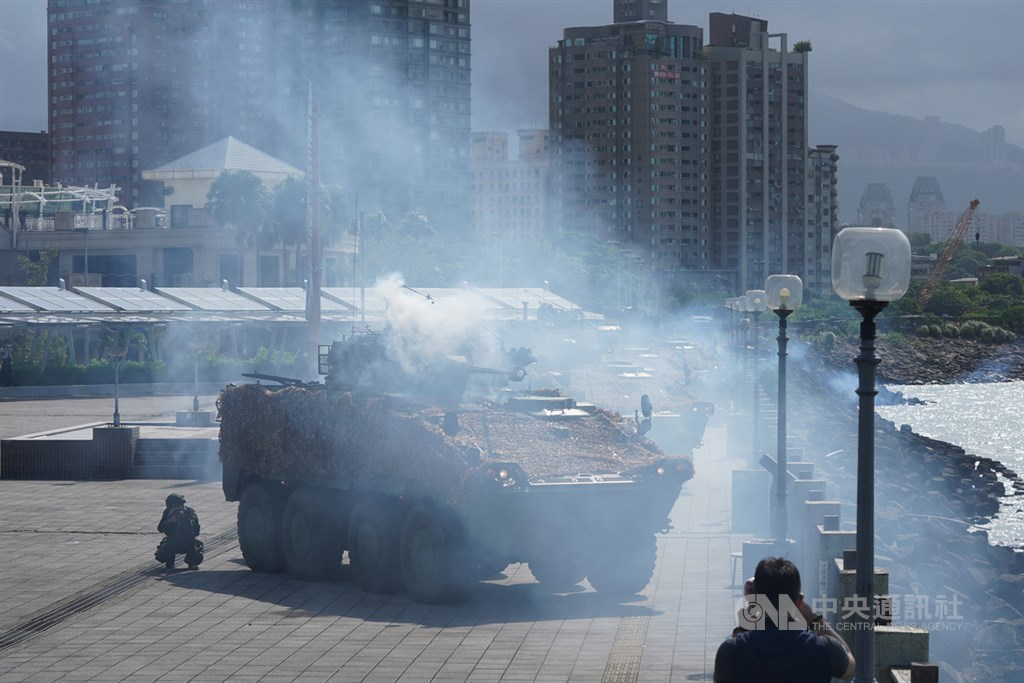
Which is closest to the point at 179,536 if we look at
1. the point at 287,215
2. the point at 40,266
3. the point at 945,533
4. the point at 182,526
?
the point at 182,526

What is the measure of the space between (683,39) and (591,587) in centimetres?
16404

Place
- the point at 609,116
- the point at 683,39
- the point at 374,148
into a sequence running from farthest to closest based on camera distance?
the point at 683,39 → the point at 609,116 → the point at 374,148

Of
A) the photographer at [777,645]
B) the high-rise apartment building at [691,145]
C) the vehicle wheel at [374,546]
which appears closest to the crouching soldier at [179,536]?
the vehicle wheel at [374,546]

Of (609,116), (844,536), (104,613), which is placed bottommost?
(104,613)

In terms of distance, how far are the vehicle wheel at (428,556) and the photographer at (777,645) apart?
345 inches

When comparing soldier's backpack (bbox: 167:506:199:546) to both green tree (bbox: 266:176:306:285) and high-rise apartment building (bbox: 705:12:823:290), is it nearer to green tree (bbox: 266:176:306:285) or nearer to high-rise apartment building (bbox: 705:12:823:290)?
green tree (bbox: 266:176:306:285)

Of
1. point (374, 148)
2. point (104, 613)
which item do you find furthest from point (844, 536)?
point (374, 148)

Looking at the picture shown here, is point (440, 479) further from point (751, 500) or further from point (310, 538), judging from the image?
point (751, 500)

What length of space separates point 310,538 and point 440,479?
2.83 metres

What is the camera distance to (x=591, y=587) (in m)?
17.0

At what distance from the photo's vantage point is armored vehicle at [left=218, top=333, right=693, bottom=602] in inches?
610

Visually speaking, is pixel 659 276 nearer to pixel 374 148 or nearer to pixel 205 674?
pixel 374 148

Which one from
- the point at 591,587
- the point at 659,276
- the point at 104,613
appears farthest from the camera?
the point at 659,276

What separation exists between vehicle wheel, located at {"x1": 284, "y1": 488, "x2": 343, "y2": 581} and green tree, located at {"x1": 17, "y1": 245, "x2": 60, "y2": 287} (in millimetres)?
62412
